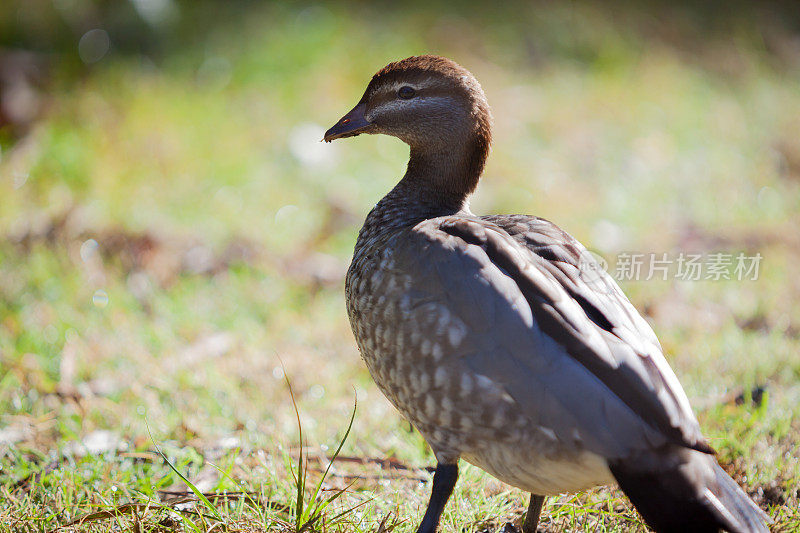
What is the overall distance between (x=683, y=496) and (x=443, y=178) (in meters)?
1.27

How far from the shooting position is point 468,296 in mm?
1921

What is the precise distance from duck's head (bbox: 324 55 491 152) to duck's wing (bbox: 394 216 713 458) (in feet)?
1.74

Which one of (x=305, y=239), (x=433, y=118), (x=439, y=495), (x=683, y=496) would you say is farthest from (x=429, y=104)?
(x=305, y=239)

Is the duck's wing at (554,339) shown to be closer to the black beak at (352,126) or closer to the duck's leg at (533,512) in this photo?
the duck's leg at (533,512)

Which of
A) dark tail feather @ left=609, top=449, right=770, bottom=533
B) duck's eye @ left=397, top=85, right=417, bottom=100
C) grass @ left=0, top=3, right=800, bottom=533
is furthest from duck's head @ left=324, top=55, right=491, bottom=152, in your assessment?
dark tail feather @ left=609, top=449, right=770, bottom=533

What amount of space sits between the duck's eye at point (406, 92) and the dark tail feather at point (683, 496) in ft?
4.39

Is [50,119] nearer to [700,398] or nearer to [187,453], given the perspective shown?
[187,453]

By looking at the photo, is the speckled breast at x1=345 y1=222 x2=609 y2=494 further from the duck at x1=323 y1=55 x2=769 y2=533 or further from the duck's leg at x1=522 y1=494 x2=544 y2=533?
the duck's leg at x1=522 y1=494 x2=544 y2=533

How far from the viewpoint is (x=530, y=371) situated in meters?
1.82

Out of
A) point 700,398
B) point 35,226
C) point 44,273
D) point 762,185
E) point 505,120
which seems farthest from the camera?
point 505,120

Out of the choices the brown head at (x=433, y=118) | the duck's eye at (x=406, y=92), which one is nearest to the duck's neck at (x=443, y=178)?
the brown head at (x=433, y=118)

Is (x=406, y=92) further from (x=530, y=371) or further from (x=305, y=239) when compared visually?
(x=305, y=239)

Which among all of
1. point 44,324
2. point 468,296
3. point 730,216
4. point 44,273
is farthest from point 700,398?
point 44,273

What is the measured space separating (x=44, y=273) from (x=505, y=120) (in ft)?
10.5
